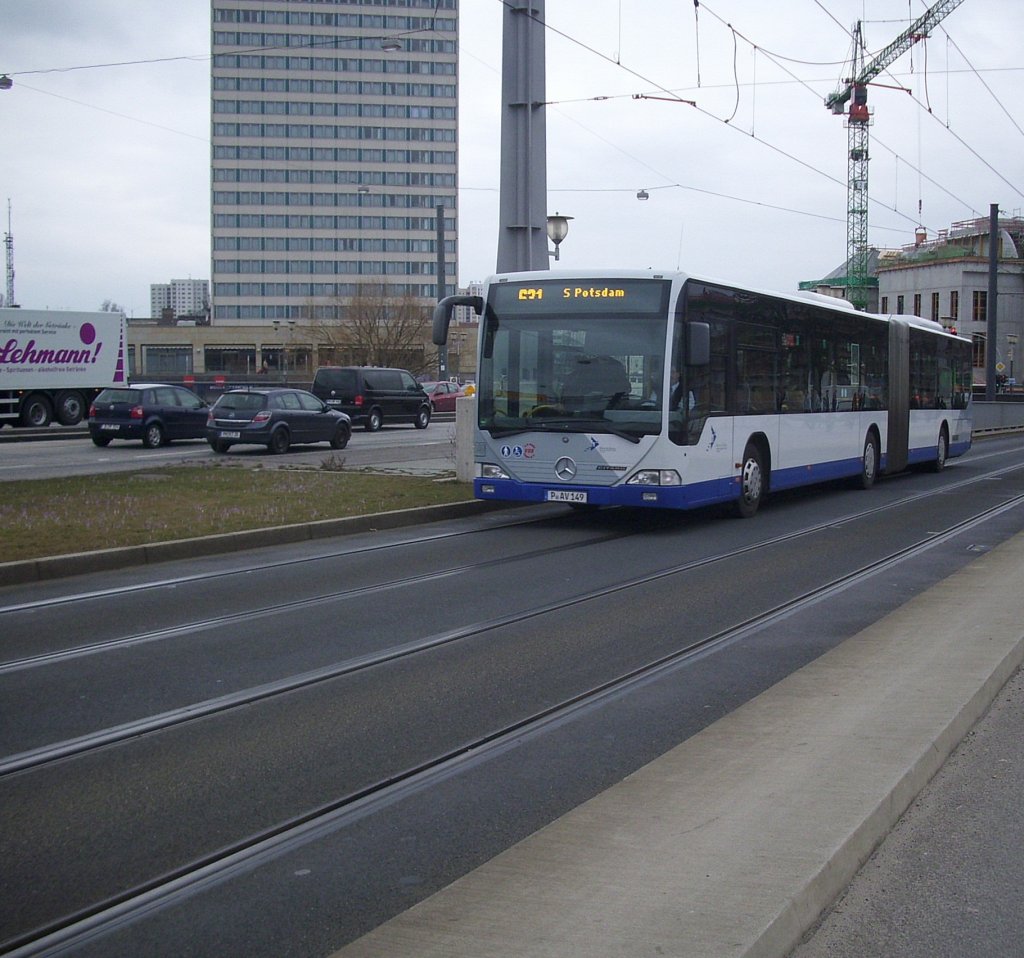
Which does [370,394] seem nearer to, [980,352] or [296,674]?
[296,674]

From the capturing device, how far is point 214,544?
12680mm

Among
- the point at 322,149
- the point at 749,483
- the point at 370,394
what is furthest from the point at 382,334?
the point at 749,483

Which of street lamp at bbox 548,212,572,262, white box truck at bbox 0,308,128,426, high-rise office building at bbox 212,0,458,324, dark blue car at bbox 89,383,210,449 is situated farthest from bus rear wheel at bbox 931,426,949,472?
high-rise office building at bbox 212,0,458,324

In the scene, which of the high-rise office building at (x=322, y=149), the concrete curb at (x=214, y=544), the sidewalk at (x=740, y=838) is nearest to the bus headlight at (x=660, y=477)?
the concrete curb at (x=214, y=544)

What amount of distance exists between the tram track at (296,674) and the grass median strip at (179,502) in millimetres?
2967

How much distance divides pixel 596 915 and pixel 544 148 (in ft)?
54.9

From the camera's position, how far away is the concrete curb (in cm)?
1088

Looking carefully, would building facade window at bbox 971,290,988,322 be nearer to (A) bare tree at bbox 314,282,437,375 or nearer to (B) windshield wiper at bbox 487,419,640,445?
(A) bare tree at bbox 314,282,437,375

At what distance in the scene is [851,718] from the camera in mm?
6031

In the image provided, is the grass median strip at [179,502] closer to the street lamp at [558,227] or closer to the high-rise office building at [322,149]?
the street lamp at [558,227]

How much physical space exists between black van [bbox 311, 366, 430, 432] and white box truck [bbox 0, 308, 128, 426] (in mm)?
6162

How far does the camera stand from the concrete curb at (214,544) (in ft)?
35.7

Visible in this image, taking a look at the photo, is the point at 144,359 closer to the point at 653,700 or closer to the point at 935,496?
the point at 935,496

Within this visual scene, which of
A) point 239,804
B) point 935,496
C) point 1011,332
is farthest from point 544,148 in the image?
point 1011,332
